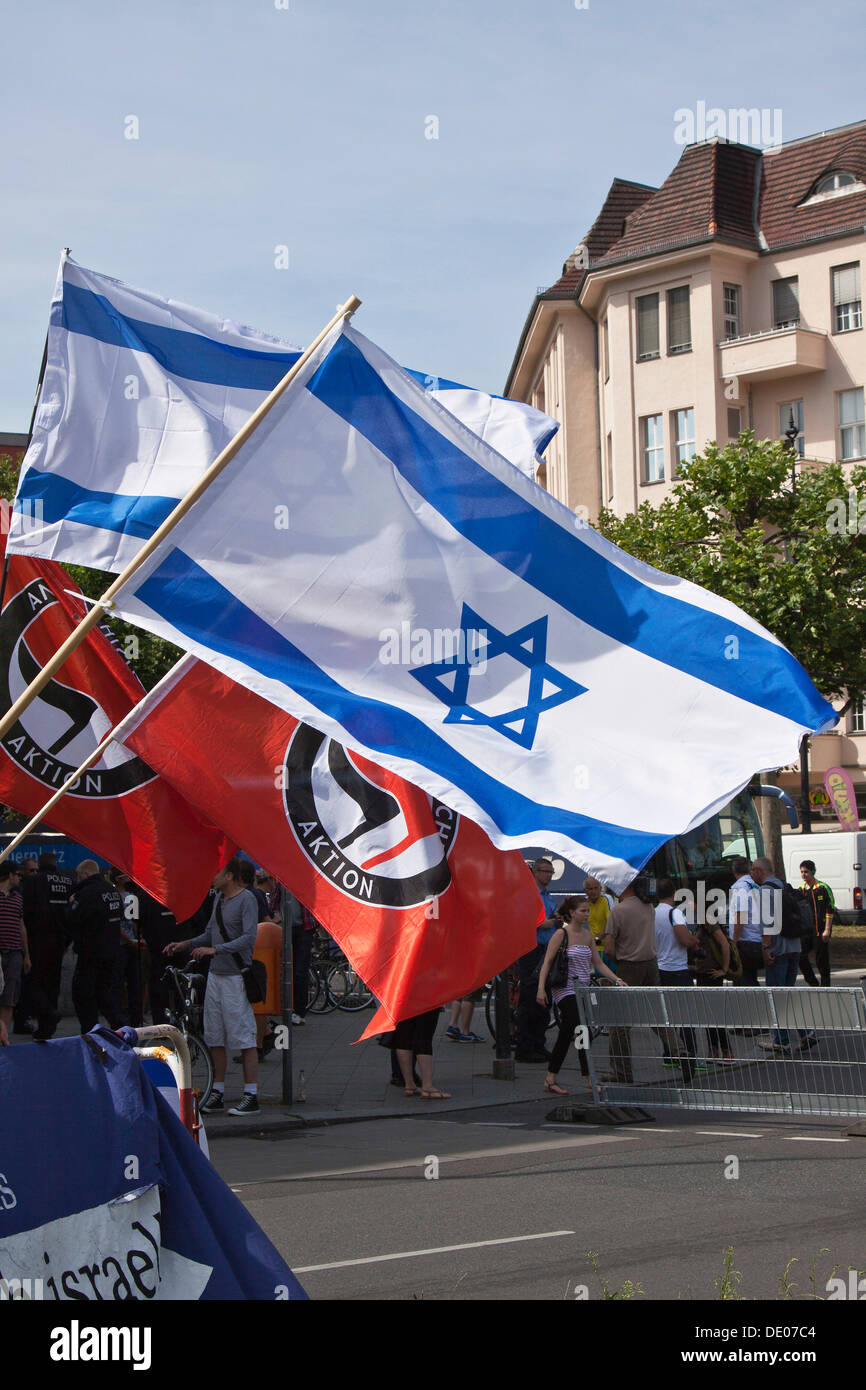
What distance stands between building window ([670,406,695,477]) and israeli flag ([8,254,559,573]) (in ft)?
148

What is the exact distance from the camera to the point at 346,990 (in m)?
21.9

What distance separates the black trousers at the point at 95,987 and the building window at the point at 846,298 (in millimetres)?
41052

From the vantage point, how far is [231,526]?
5211 millimetres

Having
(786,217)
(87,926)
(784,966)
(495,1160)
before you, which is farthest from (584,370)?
(495,1160)

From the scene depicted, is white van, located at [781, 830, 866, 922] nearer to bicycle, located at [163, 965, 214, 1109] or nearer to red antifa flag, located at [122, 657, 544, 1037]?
bicycle, located at [163, 965, 214, 1109]

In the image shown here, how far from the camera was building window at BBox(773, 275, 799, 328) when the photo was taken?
5091 cm

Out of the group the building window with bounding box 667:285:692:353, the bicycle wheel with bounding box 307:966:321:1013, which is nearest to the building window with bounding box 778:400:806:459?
the building window with bounding box 667:285:692:353

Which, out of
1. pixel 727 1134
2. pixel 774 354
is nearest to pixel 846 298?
pixel 774 354

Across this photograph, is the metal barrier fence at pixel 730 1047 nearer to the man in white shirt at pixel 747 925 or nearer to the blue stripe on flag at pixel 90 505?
the man in white shirt at pixel 747 925

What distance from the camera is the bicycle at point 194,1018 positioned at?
40.8 feet

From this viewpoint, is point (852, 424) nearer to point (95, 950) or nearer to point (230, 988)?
point (95, 950)
